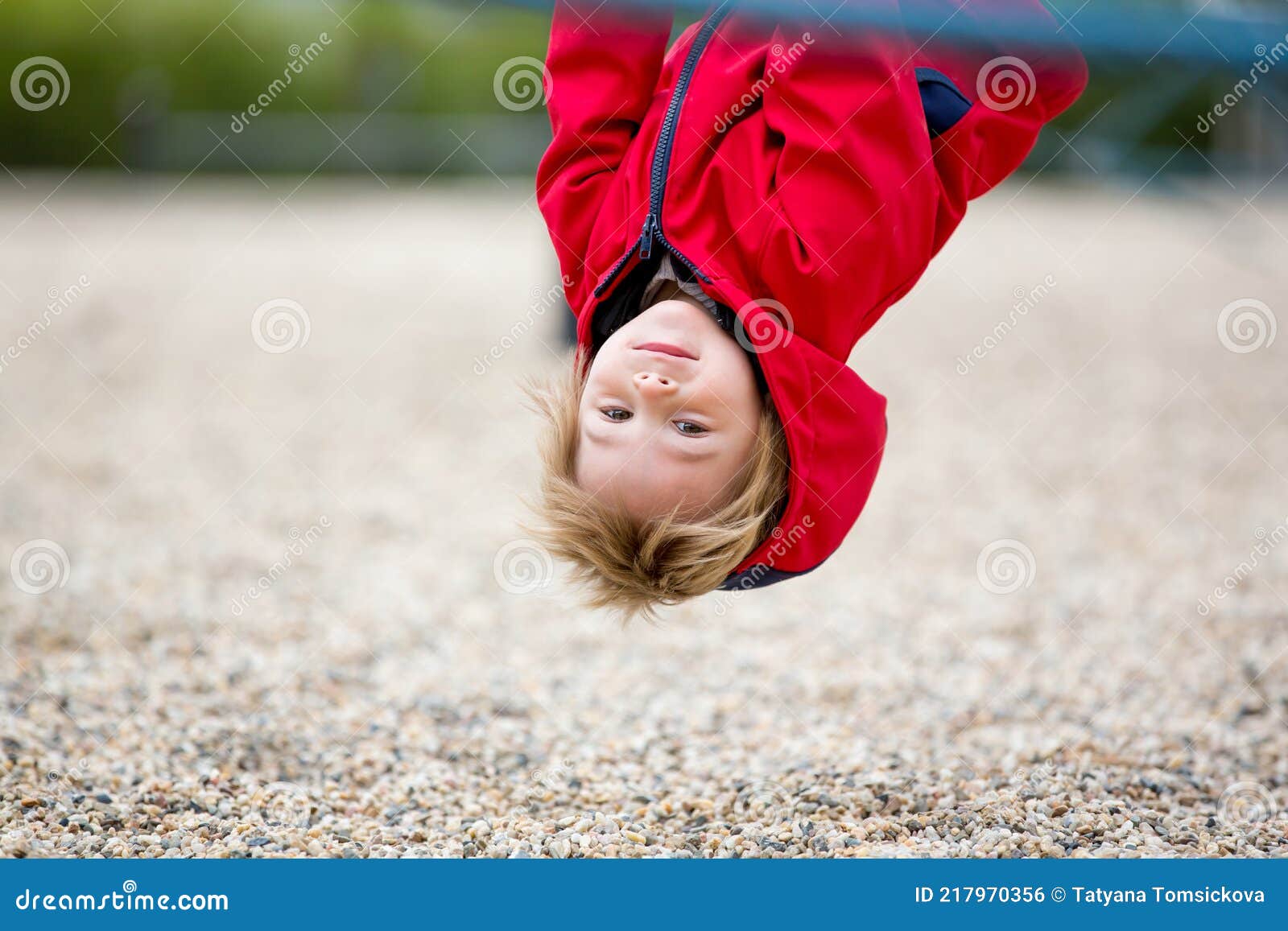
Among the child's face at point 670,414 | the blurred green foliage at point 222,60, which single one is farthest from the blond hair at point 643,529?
the blurred green foliage at point 222,60

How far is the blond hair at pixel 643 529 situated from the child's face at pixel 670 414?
3cm

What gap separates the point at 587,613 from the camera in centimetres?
461

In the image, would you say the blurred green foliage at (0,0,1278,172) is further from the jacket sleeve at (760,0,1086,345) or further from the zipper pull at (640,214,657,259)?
the zipper pull at (640,214,657,259)

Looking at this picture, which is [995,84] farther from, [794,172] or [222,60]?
[222,60]

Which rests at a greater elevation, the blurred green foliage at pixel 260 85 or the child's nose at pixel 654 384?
the blurred green foliage at pixel 260 85

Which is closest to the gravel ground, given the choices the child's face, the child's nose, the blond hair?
the blond hair

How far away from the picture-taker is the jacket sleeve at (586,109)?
2479mm

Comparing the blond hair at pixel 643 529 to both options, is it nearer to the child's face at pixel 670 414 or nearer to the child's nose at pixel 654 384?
the child's face at pixel 670 414

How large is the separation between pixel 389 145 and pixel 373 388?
12.0 m

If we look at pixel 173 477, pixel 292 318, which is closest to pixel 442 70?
pixel 292 318

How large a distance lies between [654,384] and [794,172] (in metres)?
0.50

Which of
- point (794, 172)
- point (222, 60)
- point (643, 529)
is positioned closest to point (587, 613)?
point (643, 529)

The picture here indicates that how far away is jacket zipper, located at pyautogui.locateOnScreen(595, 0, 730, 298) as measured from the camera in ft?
7.55

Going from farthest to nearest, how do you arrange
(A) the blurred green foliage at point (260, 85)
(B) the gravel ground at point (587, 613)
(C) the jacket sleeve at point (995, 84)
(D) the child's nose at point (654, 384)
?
(A) the blurred green foliage at point (260, 85)
(B) the gravel ground at point (587, 613)
(C) the jacket sleeve at point (995, 84)
(D) the child's nose at point (654, 384)
